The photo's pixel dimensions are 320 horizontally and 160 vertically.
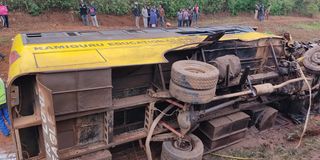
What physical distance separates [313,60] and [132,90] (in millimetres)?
4863

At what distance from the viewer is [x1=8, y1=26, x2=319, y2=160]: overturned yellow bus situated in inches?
160

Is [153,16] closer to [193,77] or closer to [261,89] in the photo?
[261,89]

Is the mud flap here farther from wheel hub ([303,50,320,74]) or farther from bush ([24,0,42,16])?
bush ([24,0,42,16])

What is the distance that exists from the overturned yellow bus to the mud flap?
0.02 m

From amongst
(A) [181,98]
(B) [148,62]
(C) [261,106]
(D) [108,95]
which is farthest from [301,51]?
(D) [108,95]

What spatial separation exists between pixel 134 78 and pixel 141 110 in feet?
2.56

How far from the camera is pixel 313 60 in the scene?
682cm

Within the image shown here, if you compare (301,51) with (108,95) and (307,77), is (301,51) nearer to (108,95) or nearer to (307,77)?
(307,77)

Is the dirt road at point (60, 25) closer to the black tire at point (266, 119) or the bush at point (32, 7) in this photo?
the bush at point (32, 7)

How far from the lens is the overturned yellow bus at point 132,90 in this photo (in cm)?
406

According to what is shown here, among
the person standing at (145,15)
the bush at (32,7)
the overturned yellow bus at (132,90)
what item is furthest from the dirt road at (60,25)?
the overturned yellow bus at (132,90)

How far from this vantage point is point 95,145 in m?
4.73

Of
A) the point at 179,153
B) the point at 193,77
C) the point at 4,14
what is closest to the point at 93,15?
the point at 4,14

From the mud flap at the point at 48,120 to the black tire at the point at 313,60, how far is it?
631 cm
